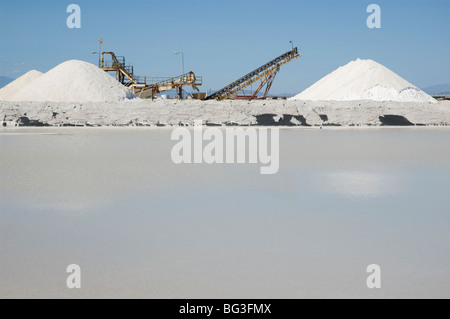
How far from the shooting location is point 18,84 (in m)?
55.7

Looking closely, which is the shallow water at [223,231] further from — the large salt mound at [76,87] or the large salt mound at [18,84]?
the large salt mound at [18,84]

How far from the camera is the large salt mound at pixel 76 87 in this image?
33.3 meters

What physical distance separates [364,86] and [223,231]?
41648 mm

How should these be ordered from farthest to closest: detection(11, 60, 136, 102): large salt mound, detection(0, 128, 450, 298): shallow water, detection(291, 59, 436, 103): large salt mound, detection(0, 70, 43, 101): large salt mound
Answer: detection(0, 70, 43, 101): large salt mound
detection(291, 59, 436, 103): large salt mound
detection(11, 60, 136, 102): large salt mound
detection(0, 128, 450, 298): shallow water

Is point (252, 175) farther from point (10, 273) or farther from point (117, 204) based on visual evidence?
point (10, 273)

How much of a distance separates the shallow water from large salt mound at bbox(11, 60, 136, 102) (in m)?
24.3

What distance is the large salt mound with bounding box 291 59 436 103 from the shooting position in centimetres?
4077

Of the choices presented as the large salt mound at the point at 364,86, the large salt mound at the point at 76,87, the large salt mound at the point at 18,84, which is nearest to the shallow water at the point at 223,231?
the large salt mound at the point at 76,87

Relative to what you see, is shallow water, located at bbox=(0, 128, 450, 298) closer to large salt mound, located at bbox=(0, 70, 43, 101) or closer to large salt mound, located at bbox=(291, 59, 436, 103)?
large salt mound, located at bbox=(291, 59, 436, 103)

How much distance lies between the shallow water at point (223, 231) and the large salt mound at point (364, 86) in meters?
32.7

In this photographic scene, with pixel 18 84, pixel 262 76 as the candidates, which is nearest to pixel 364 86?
pixel 262 76

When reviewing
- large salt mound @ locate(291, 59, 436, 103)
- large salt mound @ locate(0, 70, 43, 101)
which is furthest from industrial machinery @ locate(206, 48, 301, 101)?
large salt mound @ locate(0, 70, 43, 101)

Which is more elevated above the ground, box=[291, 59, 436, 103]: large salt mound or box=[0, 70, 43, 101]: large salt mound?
box=[0, 70, 43, 101]: large salt mound
